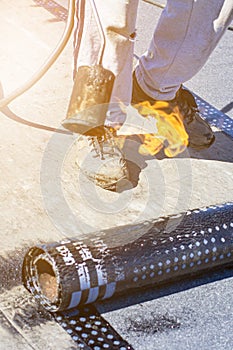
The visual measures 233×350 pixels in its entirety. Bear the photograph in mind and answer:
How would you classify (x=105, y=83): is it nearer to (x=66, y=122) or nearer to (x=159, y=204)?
(x=66, y=122)

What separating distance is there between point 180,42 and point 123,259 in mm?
1283

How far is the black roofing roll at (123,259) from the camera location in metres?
2.25

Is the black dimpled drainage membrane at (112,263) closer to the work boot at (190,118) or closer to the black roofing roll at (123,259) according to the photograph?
the black roofing roll at (123,259)

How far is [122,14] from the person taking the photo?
2.89 meters

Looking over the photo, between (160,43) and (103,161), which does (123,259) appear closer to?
(103,161)

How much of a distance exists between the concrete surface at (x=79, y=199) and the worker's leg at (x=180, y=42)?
0.35m

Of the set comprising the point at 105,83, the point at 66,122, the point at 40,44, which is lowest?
the point at 40,44

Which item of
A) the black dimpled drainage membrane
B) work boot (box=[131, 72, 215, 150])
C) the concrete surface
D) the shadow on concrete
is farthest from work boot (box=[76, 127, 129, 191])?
the shadow on concrete

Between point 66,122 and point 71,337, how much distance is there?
3.67ft

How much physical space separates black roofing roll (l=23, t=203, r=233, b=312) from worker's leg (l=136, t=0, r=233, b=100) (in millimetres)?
946

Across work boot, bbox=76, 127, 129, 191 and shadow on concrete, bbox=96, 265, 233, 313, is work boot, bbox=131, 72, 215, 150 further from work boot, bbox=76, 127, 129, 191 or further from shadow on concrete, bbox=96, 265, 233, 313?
shadow on concrete, bbox=96, 265, 233, 313

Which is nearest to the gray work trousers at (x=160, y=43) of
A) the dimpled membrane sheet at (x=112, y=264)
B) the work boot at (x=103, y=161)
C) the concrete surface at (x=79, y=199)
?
the work boot at (x=103, y=161)

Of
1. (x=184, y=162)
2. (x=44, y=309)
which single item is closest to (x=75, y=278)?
(x=44, y=309)

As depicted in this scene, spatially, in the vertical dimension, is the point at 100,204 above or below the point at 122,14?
below
